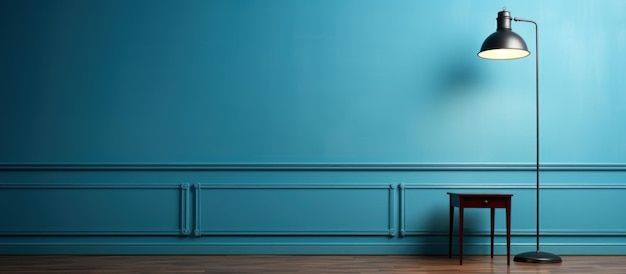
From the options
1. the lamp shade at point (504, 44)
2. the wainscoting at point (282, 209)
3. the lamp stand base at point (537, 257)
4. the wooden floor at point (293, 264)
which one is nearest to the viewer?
the wooden floor at point (293, 264)

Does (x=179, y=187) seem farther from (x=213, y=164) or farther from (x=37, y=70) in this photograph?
(x=37, y=70)

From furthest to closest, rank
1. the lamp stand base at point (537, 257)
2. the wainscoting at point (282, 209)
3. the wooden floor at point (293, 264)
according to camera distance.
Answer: the wainscoting at point (282, 209)
the lamp stand base at point (537, 257)
the wooden floor at point (293, 264)

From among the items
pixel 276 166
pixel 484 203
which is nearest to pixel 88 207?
pixel 276 166

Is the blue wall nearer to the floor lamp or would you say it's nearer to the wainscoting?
the wainscoting

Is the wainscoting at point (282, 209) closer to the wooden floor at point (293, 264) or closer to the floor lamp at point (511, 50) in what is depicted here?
the wooden floor at point (293, 264)

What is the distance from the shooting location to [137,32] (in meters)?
4.86

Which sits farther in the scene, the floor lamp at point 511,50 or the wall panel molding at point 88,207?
the wall panel molding at point 88,207

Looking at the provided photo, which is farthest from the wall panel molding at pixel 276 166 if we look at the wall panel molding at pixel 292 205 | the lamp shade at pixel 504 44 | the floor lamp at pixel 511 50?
the lamp shade at pixel 504 44

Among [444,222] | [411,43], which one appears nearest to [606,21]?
[411,43]

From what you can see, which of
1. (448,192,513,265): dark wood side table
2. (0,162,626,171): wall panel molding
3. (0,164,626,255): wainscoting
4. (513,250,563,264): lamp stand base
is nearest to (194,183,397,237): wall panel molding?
(0,164,626,255): wainscoting

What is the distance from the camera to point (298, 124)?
485 cm

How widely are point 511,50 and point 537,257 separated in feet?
4.55

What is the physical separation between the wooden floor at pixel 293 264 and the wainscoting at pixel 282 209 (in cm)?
15

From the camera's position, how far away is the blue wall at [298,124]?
15.8 ft
